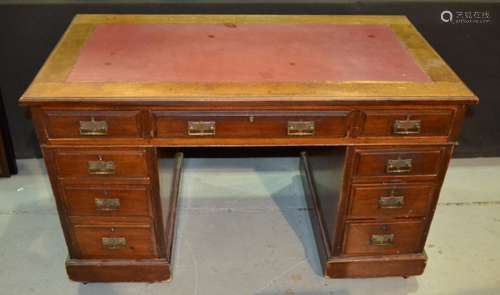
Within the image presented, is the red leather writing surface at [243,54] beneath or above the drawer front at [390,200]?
above

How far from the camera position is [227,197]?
2.67 m

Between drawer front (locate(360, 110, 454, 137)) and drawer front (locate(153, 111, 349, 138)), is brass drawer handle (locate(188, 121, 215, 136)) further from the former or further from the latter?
drawer front (locate(360, 110, 454, 137))

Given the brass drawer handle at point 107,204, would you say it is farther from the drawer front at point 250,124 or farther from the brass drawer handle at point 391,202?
the brass drawer handle at point 391,202

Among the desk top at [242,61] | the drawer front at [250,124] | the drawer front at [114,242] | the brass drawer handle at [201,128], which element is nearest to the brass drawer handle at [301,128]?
the drawer front at [250,124]

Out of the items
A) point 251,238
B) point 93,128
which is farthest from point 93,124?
point 251,238

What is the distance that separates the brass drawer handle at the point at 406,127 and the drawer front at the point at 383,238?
427mm

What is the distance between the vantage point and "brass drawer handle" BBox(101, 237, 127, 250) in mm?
2053

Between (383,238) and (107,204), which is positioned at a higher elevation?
(107,204)

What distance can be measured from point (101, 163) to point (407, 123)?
A: 107cm

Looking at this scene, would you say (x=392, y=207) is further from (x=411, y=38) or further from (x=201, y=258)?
(x=201, y=258)

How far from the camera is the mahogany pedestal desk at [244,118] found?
1729 millimetres

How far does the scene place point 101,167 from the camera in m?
1.86

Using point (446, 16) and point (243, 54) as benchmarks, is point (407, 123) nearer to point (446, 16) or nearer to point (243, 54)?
point (243, 54)

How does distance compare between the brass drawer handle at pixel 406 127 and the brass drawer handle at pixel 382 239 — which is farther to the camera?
the brass drawer handle at pixel 382 239
